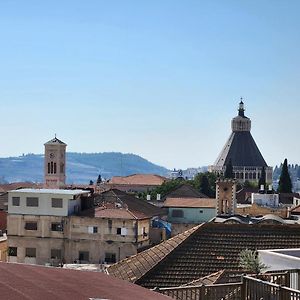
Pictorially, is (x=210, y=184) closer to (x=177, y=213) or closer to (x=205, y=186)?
(x=205, y=186)

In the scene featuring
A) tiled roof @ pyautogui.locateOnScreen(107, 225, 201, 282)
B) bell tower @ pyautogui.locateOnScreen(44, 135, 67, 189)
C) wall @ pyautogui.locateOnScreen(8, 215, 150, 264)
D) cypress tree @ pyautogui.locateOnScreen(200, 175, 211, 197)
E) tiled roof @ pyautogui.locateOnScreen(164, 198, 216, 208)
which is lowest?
wall @ pyautogui.locateOnScreen(8, 215, 150, 264)

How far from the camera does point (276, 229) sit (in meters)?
25.9

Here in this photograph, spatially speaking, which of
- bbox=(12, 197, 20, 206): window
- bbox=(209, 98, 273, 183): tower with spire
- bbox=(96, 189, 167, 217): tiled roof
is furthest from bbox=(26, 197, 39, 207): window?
bbox=(209, 98, 273, 183): tower with spire

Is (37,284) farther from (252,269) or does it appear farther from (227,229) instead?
(227,229)

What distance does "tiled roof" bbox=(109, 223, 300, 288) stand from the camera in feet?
70.9

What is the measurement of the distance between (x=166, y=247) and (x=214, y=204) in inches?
1595

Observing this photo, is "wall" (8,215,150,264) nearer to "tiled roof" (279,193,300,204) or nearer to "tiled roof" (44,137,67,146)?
"tiled roof" (279,193,300,204)

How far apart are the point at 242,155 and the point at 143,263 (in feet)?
449

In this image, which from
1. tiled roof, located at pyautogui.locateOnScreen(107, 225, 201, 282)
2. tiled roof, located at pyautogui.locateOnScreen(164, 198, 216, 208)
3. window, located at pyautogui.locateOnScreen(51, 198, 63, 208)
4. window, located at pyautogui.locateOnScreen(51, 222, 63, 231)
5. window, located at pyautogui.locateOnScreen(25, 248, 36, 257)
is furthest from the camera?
tiled roof, located at pyautogui.locateOnScreen(164, 198, 216, 208)

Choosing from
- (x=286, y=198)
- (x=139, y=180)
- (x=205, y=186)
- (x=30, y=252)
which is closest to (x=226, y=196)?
(x=30, y=252)

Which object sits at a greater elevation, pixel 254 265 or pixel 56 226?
pixel 254 265

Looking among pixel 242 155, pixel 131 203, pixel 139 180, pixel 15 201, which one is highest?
pixel 242 155

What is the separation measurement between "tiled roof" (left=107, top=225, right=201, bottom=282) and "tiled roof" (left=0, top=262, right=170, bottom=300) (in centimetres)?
1026

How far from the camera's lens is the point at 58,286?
30.7 feet
